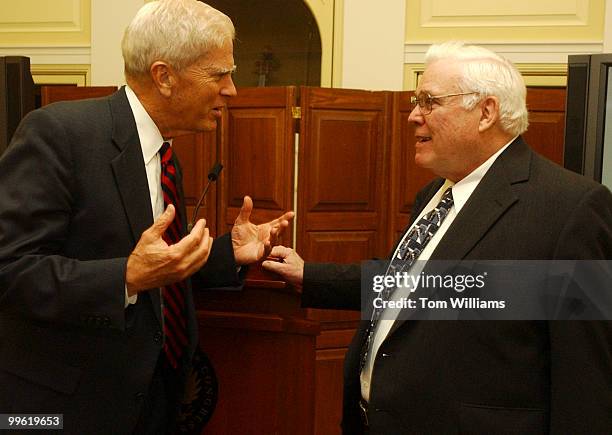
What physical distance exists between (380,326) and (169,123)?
2.38 feet

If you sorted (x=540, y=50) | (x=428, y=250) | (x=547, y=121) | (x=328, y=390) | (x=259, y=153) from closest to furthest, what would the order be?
(x=428, y=250) → (x=328, y=390) → (x=547, y=121) → (x=259, y=153) → (x=540, y=50)

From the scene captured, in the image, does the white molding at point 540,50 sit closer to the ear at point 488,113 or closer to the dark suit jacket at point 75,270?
the ear at point 488,113

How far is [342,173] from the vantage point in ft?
13.7

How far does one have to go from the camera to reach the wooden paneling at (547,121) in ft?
12.9

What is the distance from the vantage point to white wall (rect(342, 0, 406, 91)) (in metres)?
4.51

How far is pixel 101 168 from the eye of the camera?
1650 millimetres

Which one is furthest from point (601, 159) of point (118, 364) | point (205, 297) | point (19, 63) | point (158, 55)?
point (19, 63)

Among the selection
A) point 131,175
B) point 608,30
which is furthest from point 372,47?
point 131,175

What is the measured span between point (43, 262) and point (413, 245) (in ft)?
2.98

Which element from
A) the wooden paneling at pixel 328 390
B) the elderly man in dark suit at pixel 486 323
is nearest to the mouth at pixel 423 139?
the elderly man in dark suit at pixel 486 323

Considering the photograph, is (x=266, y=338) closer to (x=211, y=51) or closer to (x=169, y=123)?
(x=169, y=123)

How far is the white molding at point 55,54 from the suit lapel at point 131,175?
10.9ft

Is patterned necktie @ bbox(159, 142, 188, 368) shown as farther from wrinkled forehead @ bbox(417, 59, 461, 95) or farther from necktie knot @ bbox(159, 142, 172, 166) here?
wrinkled forehead @ bbox(417, 59, 461, 95)

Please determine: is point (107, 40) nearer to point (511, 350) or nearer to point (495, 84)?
point (495, 84)
